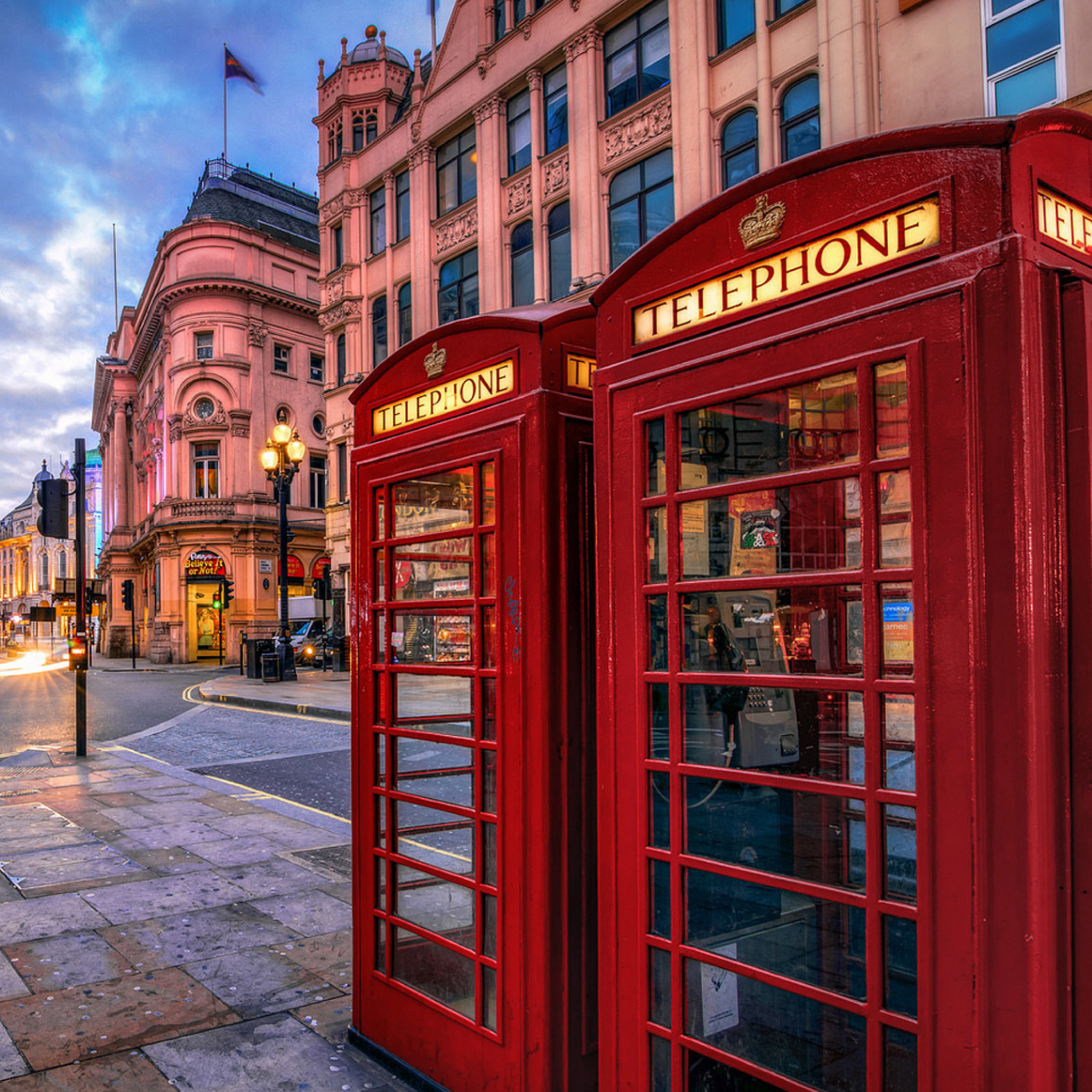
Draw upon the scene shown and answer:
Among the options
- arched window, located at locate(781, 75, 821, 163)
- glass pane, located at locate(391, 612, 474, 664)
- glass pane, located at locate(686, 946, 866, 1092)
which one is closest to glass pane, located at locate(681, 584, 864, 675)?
glass pane, located at locate(686, 946, 866, 1092)

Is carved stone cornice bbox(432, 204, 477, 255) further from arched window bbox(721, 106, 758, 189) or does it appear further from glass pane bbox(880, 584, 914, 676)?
glass pane bbox(880, 584, 914, 676)

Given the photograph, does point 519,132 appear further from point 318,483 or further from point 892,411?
point 318,483

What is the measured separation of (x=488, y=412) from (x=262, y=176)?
51.2 m

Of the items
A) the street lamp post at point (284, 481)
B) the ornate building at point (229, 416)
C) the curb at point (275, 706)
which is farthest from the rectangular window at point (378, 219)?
the ornate building at point (229, 416)

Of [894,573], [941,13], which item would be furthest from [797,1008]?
[941,13]

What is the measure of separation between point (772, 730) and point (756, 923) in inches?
21.6

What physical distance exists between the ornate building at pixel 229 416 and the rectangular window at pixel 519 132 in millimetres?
22056

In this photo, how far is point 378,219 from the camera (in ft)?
90.5

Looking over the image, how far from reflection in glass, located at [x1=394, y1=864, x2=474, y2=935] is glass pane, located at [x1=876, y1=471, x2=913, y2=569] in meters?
1.95

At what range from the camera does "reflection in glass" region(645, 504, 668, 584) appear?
2408 mm

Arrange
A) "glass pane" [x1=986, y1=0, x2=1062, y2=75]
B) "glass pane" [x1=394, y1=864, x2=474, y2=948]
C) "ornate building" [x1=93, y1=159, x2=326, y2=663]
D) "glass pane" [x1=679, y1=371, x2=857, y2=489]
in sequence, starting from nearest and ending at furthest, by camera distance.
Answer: "glass pane" [x1=679, y1=371, x2=857, y2=489] → "glass pane" [x1=394, y1=864, x2=474, y2=948] → "glass pane" [x1=986, y1=0, x2=1062, y2=75] → "ornate building" [x1=93, y1=159, x2=326, y2=663]

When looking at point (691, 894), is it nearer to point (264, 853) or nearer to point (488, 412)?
point (488, 412)

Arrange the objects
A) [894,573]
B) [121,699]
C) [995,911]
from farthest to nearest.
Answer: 1. [121,699]
2. [894,573]
3. [995,911]

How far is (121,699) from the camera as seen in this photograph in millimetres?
21125
